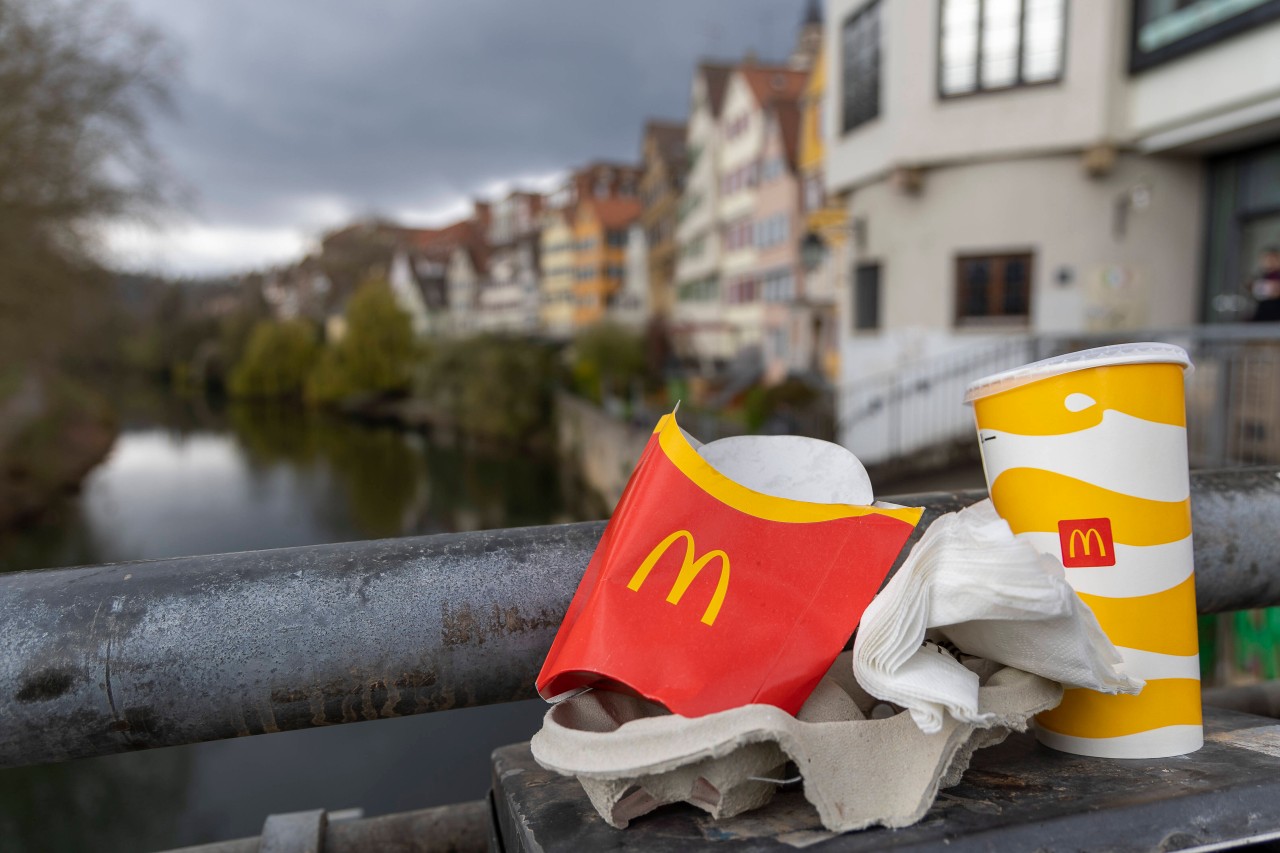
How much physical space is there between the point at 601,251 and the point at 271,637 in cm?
5739

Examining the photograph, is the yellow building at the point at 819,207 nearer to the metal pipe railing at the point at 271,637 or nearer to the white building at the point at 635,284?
the white building at the point at 635,284

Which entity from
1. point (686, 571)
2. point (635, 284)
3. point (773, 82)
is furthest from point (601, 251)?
point (686, 571)

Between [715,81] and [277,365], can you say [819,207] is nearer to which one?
[715,81]

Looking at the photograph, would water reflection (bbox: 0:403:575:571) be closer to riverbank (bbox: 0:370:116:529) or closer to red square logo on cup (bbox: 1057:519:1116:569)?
riverbank (bbox: 0:370:116:529)

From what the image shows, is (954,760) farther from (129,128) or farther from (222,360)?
(222,360)

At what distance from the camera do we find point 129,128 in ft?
61.6

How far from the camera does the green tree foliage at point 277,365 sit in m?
66.2

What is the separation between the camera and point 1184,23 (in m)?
10.3

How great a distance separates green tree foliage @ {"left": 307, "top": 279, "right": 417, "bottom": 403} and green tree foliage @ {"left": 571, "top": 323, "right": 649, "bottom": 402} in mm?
20691

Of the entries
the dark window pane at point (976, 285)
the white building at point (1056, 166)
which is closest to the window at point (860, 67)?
the white building at point (1056, 166)

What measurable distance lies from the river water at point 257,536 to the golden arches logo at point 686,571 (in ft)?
27.9

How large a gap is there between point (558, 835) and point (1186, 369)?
119 centimetres

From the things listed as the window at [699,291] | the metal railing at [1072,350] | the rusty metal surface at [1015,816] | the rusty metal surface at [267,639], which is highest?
the window at [699,291]

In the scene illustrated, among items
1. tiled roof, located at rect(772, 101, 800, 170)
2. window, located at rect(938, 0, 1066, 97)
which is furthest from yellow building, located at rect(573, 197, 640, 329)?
window, located at rect(938, 0, 1066, 97)
